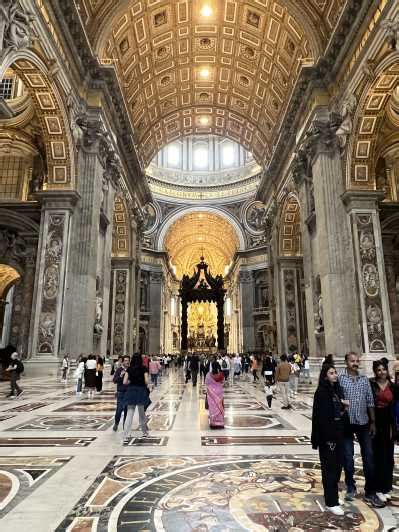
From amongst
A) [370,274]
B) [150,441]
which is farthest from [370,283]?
[150,441]

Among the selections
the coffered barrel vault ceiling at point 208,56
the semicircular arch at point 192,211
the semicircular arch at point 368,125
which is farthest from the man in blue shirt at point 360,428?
the semicircular arch at point 192,211

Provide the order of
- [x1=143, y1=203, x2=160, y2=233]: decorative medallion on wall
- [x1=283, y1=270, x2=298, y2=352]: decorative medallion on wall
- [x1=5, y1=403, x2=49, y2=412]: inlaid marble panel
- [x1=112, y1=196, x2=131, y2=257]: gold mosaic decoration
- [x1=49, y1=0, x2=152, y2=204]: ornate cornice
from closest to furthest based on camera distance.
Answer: [x1=5, y1=403, x2=49, y2=412]: inlaid marble panel, [x1=49, y1=0, x2=152, y2=204]: ornate cornice, [x1=283, y1=270, x2=298, y2=352]: decorative medallion on wall, [x1=112, y1=196, x2=131, y2=257]: gold mosaic decoration, [x1=143, y1=203, x2=160, y2=233]: decorative medallion on wall

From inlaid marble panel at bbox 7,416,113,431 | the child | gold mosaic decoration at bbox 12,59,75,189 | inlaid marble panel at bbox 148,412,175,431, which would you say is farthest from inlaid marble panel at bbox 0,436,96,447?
gold mosaic decoration at bbox 12,59,75,189

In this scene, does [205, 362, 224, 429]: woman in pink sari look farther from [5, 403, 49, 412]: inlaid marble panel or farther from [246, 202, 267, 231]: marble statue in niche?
[246, 202, 267, 231]: marble statue in niche

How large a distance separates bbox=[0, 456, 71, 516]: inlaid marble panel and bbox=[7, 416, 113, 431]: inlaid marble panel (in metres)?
1.65

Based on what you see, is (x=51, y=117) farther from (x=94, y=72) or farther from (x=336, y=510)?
(x=336, y=510)

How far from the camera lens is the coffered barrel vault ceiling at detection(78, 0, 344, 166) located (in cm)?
1487

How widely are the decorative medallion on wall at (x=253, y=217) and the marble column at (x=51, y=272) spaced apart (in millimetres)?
28858

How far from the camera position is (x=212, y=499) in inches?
119

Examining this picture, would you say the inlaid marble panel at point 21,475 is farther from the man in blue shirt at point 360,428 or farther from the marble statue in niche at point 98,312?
the marble statue in niche at point 98,312

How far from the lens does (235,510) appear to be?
9.21 feet

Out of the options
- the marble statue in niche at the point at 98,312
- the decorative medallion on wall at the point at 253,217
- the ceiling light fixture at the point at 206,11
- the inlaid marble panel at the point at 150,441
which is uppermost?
the ceiling light fixture at the point at 206,11

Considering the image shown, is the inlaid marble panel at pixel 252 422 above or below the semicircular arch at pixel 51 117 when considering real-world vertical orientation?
below

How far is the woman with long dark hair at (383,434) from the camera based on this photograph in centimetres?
305
